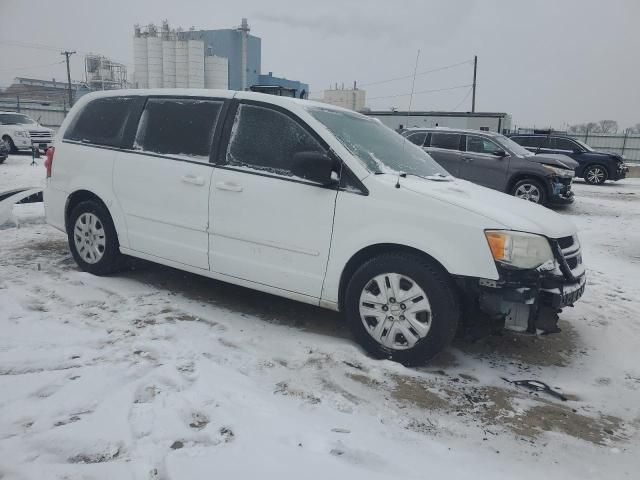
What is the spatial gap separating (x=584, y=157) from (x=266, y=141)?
1560cm

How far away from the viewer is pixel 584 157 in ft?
53.5

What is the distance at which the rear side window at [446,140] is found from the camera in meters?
11.2

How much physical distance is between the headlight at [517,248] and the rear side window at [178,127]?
237cm

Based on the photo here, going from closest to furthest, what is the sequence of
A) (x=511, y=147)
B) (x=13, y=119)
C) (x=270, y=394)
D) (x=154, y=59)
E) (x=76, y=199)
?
(x=270, y=394) < (x=76, y=199) < (x=511, y=147) < (x=13, y=119) < (x=154, y=59)

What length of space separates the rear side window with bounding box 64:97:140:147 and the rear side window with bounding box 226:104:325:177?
1.32 metres

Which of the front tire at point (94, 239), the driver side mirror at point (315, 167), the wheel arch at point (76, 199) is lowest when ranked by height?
the front tire at point (94, 239)

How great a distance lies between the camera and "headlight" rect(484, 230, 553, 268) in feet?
10.2

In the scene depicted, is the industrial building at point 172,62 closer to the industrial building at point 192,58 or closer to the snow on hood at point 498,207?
the industrial building at point 192,58

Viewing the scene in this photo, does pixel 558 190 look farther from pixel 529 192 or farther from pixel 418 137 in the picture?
pixel 418 137

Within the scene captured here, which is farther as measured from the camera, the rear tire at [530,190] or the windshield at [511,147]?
the windshield at [511,147]

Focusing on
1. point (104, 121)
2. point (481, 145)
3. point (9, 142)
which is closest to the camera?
point (104, 121)

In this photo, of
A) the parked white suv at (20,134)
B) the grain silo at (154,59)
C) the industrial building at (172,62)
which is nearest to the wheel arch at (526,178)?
the parked white suv at (20,134)

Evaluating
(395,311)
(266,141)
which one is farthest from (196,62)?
→ (395,311)

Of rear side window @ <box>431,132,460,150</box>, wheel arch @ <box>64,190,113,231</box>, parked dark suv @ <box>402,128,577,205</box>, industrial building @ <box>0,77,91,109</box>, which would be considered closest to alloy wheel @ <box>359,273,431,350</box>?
wheel arch @ <box>64,190,113,231</box>
